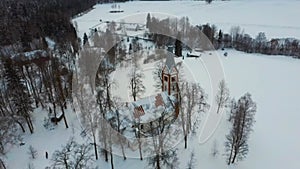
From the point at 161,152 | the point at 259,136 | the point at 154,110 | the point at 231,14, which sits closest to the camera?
the point at 161,152

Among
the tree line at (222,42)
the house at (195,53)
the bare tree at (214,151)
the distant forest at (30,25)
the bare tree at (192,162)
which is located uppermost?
the distant forest at (30,25)

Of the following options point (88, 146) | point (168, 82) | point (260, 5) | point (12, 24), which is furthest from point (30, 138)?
point (260, 5)

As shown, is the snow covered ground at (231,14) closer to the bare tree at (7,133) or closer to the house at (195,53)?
the house at (195,53)

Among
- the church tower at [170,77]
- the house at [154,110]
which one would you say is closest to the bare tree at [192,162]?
the house at [154,110]

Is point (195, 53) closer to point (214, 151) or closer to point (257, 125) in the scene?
point (257, 125)

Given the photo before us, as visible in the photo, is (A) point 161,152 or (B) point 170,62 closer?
(A) point 161,152

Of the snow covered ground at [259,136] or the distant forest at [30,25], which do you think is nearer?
the snow covered ground at [259,136]

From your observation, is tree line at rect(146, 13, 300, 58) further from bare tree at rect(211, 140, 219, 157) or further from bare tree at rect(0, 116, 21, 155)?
bare tree at rect(0, 116, 21, 155)

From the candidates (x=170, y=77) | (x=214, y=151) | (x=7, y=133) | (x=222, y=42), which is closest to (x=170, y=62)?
(x=170, y=77)

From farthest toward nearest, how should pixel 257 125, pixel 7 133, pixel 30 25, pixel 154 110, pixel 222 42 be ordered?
1. pixel 222 42
2. pixel 30 25
3. pixel 257 125
4. pixel 7 133
5. pixel 154 110
